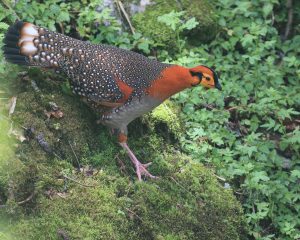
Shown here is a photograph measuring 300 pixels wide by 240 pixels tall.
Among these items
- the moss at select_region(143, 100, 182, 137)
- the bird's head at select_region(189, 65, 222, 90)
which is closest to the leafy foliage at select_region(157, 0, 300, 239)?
the moss at select_region(143, 100, 182, 137)

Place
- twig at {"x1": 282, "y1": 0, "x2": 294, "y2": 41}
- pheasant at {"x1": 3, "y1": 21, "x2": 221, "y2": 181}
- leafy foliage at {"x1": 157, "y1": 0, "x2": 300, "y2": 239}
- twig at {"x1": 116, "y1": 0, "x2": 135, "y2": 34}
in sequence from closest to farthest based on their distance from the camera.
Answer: pheasant at {"x1": 3, "y1": 21, "x2": 221, "y2": 181}
leafy foliage at {"x1": 157, "y1": 0, "x2": 300, "y2": 239}
twig at {"x1": 116, "y1": 0, "x2": 135, "y2": 34}
twig at {"x1": 282, "y1": 0, "x2": 294, "y2": 41}

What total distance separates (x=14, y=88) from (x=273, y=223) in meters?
2.61

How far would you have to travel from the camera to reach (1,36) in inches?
219

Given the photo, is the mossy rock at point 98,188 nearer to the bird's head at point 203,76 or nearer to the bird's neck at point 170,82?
the bird's neck at point 170,82

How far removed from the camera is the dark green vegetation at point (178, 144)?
15.9 feet

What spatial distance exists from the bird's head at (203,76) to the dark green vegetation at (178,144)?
1.90ft

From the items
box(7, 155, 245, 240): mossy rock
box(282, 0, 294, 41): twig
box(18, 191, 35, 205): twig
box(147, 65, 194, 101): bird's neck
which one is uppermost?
box(147, 65, 194, 101): bird's neck

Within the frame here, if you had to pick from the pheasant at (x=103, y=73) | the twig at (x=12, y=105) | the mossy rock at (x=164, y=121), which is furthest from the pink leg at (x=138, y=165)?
the twig at (x=12, y=105)

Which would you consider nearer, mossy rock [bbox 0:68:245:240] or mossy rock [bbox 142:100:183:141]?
mossy rock [bbox 0:68:245:240]

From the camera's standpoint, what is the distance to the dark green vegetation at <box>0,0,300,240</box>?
4.86m

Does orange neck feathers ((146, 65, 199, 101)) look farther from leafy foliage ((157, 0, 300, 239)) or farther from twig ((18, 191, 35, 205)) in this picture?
twig ((18, 191, 35, 205))

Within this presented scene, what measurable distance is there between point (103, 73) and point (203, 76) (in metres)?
0.89

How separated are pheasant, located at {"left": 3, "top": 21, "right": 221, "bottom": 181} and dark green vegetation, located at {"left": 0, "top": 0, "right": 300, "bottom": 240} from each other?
22 cm

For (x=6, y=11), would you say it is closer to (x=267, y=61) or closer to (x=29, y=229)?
(x=29, y=229)
